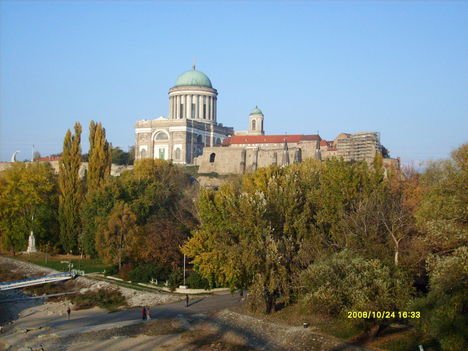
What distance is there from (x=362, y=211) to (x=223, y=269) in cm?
751

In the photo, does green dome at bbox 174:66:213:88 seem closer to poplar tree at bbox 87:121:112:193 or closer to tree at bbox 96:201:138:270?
poplar tree at bbox 87:121:112:193

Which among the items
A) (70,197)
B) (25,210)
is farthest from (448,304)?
(25,210)

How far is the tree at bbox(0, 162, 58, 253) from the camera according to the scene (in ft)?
170

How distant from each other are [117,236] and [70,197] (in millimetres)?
10231

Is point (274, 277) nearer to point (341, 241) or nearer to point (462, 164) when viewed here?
point (341, 241)

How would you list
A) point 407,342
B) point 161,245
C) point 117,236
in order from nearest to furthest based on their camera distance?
point 407,342
point 161,245
point 117,236

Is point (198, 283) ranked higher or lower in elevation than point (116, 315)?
higher

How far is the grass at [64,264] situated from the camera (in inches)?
1740

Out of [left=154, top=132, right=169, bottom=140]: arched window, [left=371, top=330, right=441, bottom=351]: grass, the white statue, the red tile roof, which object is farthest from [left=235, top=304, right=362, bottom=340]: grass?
[left=154, top=132, right=169, bottom=140]: arched window

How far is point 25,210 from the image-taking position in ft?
172

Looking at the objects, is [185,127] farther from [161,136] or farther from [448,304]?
[448,304]

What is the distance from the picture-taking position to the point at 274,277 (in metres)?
28.7

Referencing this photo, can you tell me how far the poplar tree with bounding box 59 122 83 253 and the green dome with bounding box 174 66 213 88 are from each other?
61123 millimetres

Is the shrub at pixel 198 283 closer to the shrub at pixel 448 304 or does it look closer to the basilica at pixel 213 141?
the shrub at pixel 448 304
